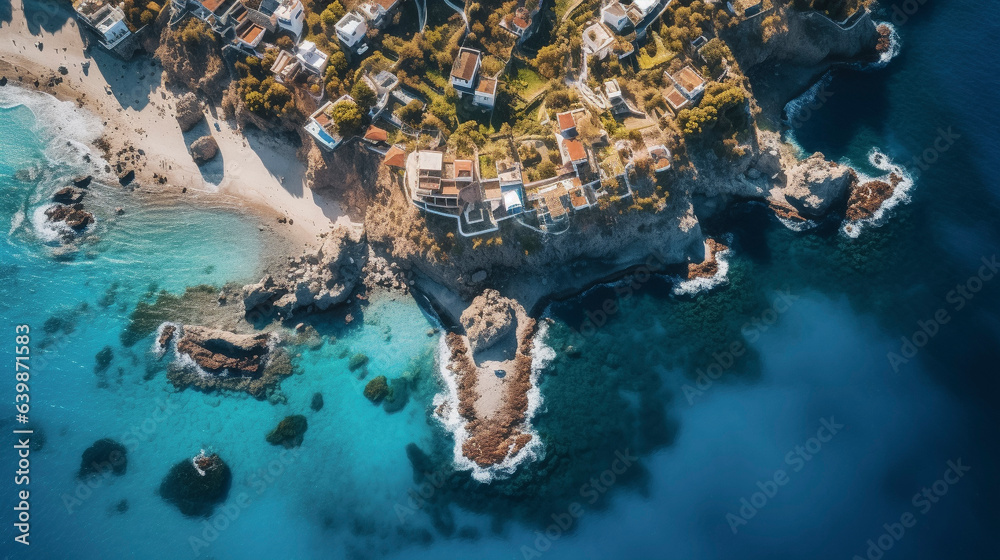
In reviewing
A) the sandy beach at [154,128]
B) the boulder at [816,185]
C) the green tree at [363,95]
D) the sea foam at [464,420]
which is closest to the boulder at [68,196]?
the sandy beach at [154,128]

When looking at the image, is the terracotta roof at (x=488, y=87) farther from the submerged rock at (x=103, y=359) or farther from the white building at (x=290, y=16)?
the submerged rock at (x=103, y=359)

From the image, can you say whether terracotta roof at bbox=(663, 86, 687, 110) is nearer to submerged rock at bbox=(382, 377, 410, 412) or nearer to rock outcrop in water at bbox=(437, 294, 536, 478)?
rock outcrop in water at bbox=(437, 294, 536, 478)

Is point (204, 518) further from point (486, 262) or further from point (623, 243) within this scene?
point (623, 243)

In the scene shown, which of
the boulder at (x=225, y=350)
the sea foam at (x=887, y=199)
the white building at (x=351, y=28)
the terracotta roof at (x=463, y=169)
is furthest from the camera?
the sea foam at (x=887, y=199)

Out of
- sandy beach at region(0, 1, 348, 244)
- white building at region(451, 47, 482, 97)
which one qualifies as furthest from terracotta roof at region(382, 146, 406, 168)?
sandy beach at region(0, 1, 348, 244)

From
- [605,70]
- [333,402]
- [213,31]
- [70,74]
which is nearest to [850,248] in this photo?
[605,70]

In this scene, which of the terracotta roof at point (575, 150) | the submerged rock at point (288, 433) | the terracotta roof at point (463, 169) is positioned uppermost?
the terracotta roof at point (575, 150)
